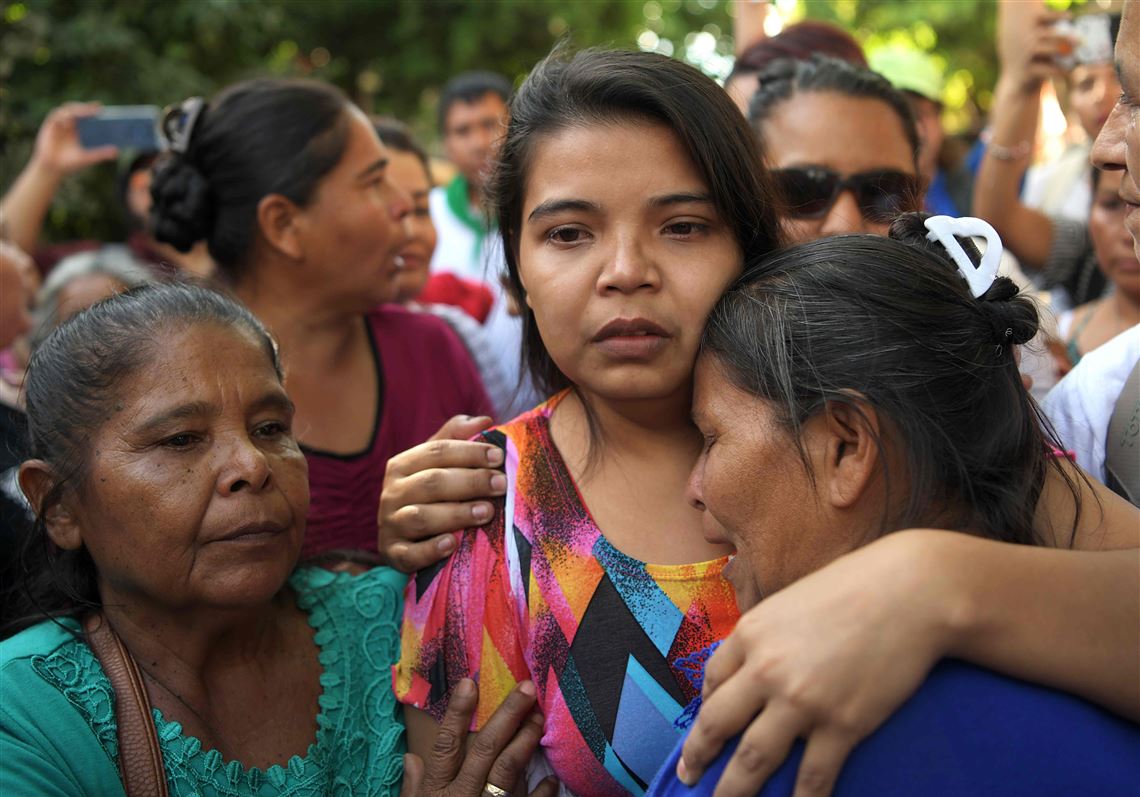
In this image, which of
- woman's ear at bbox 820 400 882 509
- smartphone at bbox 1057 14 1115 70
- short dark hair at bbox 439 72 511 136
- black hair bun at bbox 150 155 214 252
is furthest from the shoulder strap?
short dark hair at bbox 439 72 511 136

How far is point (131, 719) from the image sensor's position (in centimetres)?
184

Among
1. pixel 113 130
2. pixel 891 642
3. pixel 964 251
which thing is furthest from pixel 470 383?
pixel 113 130

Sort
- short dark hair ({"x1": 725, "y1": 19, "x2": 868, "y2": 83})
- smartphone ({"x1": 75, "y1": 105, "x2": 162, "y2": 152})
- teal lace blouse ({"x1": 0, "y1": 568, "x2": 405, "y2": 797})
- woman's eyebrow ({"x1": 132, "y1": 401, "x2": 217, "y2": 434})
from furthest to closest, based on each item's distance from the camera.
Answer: smartphone ({"x1": 75, "y1": 105, "x2": 162, "y2": 152}), short dark hair ({"x1": 725, "y1": 19, "x2": 868, "y2": 83}), woman's eyebrow ({"x1": 132, "y1": 401, "x2": 217, "y2": 434}), teal lace blouse ({"x1": 0, "y1": 568, "x2": 405, "y2": 797})

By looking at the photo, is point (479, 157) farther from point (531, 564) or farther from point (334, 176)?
point (531, 564)

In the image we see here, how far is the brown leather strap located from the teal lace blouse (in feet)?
0.08

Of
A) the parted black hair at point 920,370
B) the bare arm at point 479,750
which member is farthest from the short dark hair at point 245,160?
the parted black hair at point 920,370

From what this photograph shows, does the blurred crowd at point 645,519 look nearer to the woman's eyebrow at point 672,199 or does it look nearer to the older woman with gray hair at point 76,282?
the woman's eyebrow at point 672,199

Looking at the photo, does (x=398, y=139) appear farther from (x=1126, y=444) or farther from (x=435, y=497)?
(x=1126, y=444)

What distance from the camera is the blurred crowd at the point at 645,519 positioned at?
4.21 ft

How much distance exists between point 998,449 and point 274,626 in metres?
1.47

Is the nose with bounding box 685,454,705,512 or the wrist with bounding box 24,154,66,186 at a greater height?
the nose with bounding box 685,454,705,512

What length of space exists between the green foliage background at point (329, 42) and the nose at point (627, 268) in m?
5.51

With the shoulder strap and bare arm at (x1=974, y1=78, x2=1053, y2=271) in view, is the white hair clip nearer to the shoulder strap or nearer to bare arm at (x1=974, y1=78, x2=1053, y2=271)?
the shoulder strap

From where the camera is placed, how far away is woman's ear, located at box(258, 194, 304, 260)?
10.6 feet
